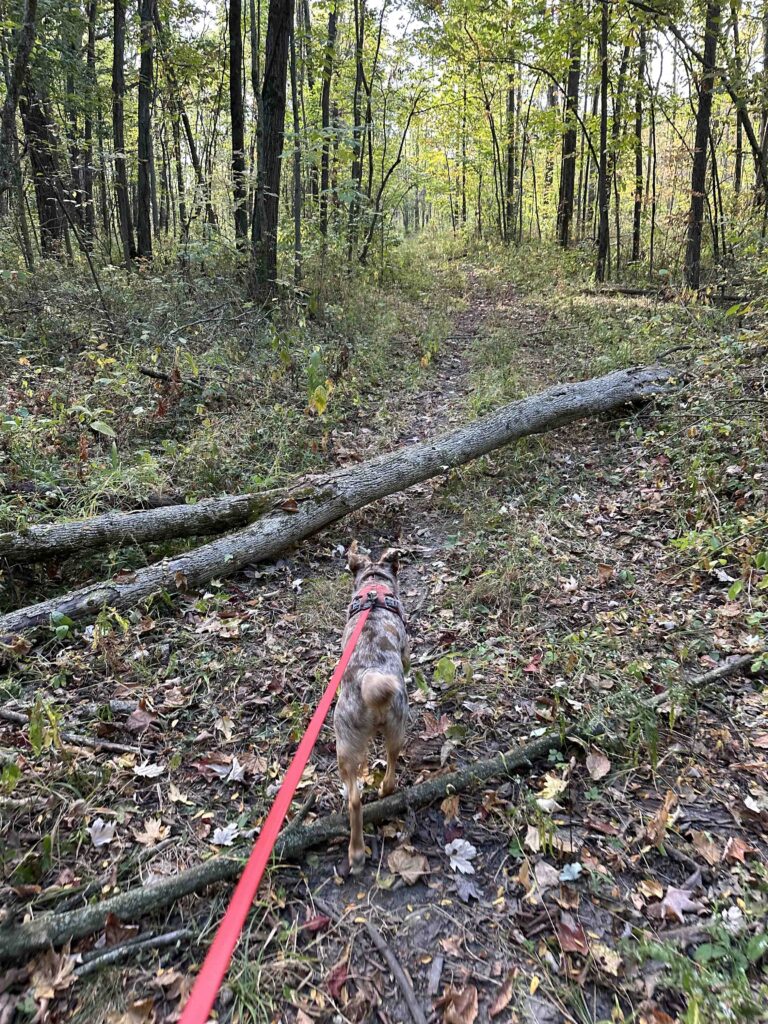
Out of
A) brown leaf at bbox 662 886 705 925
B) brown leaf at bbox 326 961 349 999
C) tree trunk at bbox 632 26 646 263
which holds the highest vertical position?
tree trunk at bbox 632 26 646 263

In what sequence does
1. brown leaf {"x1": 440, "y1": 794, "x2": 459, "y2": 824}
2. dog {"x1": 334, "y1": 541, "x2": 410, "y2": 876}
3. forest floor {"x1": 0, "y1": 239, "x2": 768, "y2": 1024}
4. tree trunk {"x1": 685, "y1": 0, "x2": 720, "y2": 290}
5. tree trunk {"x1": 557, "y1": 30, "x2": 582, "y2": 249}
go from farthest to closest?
tree trunk {"x1": 557, "y1": 30, "x2": 582, "y2": 249} < tree trunk {"x1": 685, "y1": 0, "x2": 720, "y2": 290} < brown leaf {"x1": 440, "y1": 794, "x2": 459, "y2": 824} < dog {"x1": 334, "y1": 541, "x2": 410, "y2": 876} < forest floor {"x1": 0, "y1": 239, "x2": 768, "y2": 1024}

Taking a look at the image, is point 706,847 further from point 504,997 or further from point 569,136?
point 569,136

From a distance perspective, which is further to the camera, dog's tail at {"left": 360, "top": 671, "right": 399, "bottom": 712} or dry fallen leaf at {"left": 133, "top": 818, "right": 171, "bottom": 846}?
dry fallen leaf at {"left": 133, "top": 818, "right": 171, "bottom": 846}

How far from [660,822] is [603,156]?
13.9 metres

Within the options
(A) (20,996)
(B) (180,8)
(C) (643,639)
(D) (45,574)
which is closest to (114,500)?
(D) (45,574)

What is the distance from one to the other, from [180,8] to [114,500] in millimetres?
15195

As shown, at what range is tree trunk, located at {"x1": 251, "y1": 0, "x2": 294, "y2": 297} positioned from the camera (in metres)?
9.69

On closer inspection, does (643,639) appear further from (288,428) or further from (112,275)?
(112,275)

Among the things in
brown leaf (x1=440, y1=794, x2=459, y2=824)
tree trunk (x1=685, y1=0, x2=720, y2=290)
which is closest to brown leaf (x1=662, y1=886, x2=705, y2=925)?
brown leaf (x1=440, y1=794, x2=459, y2=824)

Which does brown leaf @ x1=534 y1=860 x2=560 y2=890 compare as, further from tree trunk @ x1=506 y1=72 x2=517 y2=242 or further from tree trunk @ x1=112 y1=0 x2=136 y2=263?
tree trunk @ x1=506 y1=72 x2=517 y2=242

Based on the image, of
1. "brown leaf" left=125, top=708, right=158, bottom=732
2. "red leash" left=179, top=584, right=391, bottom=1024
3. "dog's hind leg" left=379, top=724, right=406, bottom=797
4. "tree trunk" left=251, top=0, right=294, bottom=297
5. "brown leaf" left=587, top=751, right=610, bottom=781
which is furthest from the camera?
"tree trunk" left=251, top=0, right=294, bottom=297

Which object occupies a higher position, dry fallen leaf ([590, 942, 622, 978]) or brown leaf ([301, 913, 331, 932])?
dry fallen leaf ([590, 942, 622, 978])

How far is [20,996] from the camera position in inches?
90.4

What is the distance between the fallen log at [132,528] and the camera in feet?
16.0
